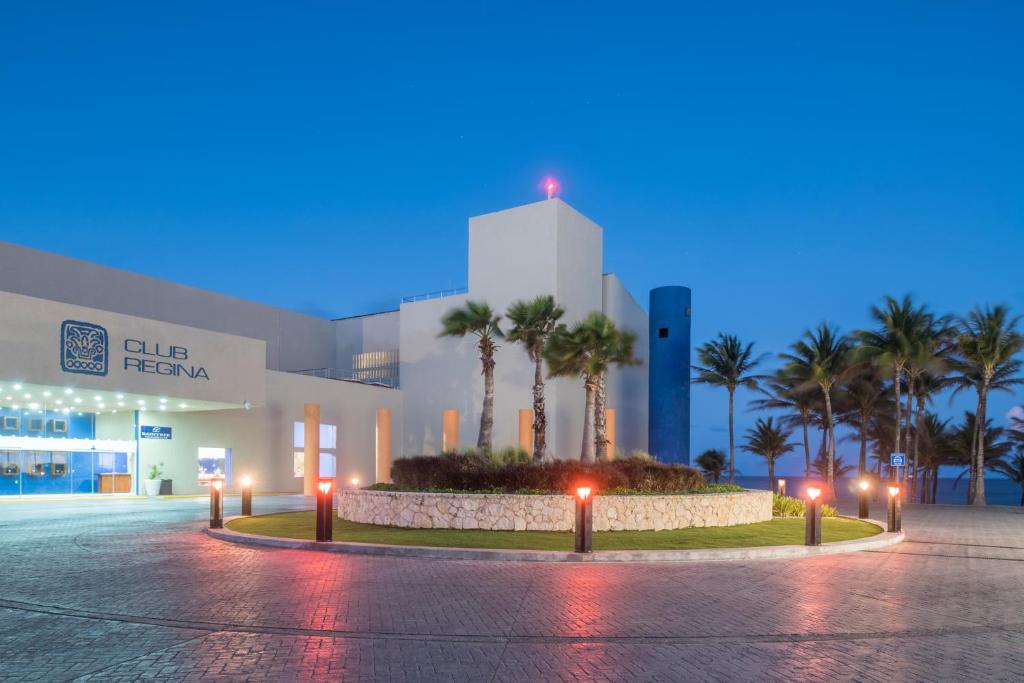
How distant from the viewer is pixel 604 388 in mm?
27859

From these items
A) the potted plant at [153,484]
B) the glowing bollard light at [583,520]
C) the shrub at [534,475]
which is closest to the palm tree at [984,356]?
the shrub at [534,475]

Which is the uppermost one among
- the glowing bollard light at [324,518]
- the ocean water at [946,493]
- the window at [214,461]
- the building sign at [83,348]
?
the building sign at [83,348]

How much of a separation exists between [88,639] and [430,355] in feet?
135

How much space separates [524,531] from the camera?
1589 cm

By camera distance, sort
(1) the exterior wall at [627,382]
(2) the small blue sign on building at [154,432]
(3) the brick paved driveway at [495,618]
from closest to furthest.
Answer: (3) the brick paved driveway at [495,618], (2) the small blue sign on building at [154,432], (1) the exterior wall at [627,382]

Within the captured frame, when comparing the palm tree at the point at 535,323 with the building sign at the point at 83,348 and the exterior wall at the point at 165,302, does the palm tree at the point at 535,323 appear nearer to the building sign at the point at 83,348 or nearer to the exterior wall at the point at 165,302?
the building sign at the point at 83,348

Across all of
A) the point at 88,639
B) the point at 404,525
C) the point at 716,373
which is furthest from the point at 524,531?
the point at 716,373

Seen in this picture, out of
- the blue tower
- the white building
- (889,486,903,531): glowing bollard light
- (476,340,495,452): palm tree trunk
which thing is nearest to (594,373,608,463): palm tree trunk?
the white building

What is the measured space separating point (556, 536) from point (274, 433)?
2694cm

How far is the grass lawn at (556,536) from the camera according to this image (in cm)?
1387

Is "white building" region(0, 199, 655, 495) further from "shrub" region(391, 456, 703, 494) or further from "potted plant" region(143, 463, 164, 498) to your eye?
"shrub" region(391, 456, 703, 494)

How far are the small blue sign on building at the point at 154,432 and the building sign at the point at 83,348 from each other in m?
7.17

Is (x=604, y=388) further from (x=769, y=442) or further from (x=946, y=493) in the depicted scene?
(x=946, y=493)

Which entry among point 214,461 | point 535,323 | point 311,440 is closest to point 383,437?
point 311,440
